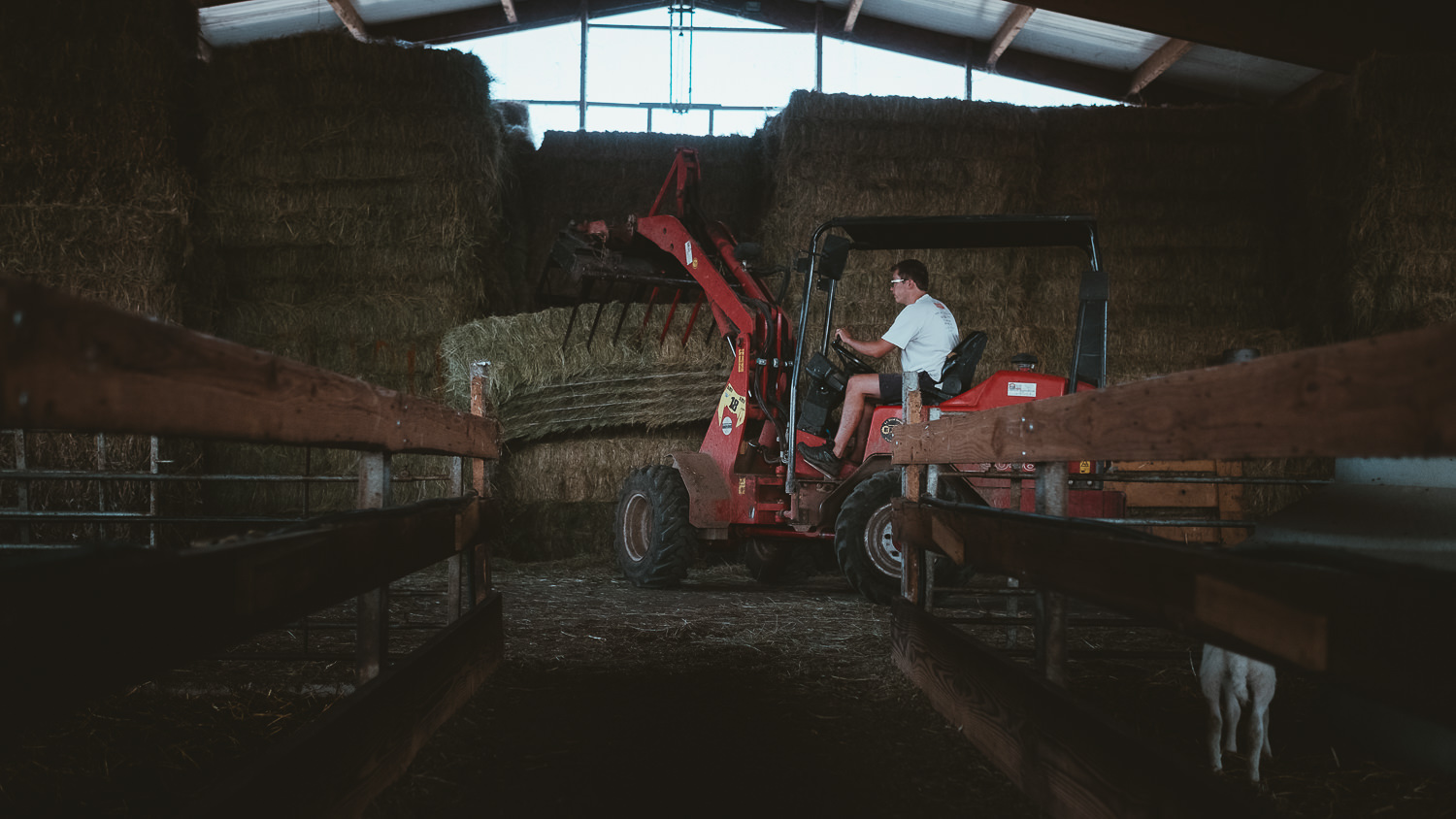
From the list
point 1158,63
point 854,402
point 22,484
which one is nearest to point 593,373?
point 854,402

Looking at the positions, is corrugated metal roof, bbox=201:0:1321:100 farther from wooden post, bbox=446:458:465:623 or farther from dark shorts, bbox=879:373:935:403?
wooden post, bbox=446:458:465:623

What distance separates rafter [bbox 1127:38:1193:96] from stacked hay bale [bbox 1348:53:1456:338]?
3575mm

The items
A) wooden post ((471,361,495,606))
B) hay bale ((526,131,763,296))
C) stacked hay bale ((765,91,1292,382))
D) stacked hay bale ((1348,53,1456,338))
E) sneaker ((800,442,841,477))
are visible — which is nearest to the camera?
wooden post ((471,361,495,606))

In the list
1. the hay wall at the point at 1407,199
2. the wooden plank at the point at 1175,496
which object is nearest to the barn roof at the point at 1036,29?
the hay wall at the point at 1407,199

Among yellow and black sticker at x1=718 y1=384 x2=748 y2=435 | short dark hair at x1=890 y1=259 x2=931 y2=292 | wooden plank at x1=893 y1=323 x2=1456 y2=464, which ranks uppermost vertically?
short dark hair at x1=890 y1=259 x2=931 y2=292

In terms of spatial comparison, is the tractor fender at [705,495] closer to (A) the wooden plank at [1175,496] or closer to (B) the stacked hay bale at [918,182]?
(B) the stacked hay bale at [918,182]

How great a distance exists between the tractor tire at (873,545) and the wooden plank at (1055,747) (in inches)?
79.0

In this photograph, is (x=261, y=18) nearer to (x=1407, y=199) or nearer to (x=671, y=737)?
(x=671, y=737)

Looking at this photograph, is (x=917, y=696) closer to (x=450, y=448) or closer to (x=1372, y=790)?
(x=1372, y=790)

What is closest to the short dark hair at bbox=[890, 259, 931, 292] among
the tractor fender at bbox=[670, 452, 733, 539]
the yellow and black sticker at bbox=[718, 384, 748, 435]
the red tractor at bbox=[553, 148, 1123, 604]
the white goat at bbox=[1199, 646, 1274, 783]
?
the red tractor at bbox=[553, 148, 1123, 604]

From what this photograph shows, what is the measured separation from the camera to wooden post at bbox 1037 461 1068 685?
2309 mm

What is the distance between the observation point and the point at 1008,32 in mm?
11656

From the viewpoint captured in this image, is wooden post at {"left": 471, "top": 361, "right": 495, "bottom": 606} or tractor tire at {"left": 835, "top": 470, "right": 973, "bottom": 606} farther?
tractor tire at {"left": 835, "top": 470, "right": 973, "bottom": 606}

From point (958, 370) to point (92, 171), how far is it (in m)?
5.99
